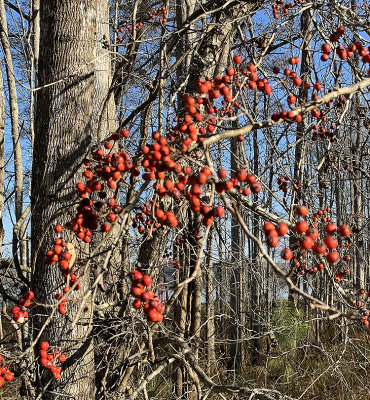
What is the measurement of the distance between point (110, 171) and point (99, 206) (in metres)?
0.15

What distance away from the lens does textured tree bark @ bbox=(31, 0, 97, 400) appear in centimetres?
194

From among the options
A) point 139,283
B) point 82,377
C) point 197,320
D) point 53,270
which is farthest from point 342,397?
point 139,283

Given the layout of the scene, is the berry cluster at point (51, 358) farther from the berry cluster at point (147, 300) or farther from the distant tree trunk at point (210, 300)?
the distant tree trunk at point (210, 300)

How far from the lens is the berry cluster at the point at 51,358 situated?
175cm

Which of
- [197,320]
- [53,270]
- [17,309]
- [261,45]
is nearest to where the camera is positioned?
[17,309]

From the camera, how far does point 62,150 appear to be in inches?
77.9

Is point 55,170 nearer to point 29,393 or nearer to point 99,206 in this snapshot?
point 99,206

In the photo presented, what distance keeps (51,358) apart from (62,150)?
973 millimetres

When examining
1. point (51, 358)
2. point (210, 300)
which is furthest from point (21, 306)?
point (210, 300)

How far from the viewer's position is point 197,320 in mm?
3574

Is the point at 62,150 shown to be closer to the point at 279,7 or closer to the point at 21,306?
the point at 21,306

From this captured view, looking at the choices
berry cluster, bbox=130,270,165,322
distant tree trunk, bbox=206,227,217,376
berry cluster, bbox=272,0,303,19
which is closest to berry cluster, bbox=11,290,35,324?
berry cluster, bbox=130,270,165,322

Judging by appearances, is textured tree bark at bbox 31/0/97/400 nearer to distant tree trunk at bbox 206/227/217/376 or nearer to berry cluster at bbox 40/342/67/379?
berry cluster at bbox 40/342/67/379

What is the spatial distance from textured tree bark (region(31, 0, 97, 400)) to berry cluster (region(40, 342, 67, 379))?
0.07 metres
